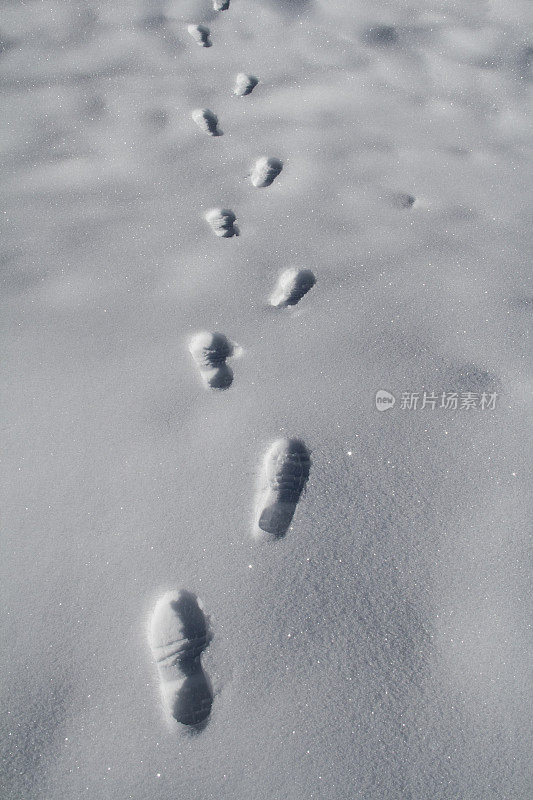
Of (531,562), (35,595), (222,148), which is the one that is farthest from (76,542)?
(222,148)

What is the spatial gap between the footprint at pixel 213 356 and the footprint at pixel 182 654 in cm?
39

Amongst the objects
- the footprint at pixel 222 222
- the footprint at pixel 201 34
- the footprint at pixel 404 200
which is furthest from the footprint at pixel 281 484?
the footprint at pixel 201 34

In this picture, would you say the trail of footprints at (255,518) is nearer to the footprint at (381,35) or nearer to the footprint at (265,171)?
the footprint at (265,171)

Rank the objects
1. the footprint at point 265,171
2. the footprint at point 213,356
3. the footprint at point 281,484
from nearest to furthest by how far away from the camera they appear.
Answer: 1. the footprint at point 281,484
2. the footprint at point 213,356
3. the footprint at point 265,171

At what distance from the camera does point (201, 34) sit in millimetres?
1739

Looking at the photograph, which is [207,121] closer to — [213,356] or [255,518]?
[213,356]

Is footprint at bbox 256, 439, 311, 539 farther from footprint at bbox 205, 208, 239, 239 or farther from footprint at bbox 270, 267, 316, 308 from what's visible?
footprint at bbox 205, 208, 239, 239

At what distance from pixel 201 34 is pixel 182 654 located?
1.85 m

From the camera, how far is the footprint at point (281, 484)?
2.76 ft

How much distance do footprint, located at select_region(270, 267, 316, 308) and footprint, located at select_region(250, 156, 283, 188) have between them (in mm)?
323

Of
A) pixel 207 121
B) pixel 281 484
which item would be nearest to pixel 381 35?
pixel 207 121

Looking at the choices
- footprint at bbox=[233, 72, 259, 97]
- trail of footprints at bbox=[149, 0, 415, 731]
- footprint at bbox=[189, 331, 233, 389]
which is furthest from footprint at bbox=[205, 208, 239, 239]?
footprint at bbox=[233, 72, 259, 97]

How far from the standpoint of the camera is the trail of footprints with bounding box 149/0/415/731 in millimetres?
715

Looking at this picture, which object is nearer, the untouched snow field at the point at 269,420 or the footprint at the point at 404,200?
the untouched snow field at the point at 269,420
